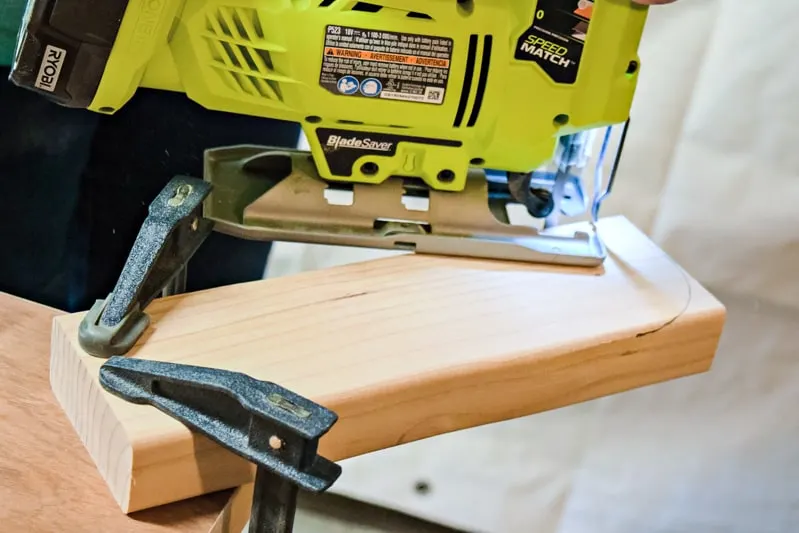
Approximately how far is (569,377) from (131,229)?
526mm

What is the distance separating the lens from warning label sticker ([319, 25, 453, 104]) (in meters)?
0.73

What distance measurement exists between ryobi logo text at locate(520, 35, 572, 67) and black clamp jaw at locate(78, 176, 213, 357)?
0.99ft

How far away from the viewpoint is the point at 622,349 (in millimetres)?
760

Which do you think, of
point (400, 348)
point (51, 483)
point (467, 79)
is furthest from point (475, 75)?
point (51, 483)

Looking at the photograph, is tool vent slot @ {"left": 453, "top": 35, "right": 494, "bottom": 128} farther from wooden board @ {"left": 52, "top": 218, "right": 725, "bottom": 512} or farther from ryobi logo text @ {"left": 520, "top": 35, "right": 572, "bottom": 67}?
wooden board @ {"left": 52, "top": 218, "right": 725, "bottom": 512}

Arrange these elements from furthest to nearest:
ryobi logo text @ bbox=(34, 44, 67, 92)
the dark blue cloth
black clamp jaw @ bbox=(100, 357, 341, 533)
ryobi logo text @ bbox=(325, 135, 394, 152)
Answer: the dark blue cloth < ryobi logo text @ bbox=(325, 135, 394, 152) < ryobi logo text @ bbox=(34, 44, 67, 92) < black clamp jaw @ bbox=(100, 357, 341, 533)

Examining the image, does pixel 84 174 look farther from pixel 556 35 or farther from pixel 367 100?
pixel 556 35

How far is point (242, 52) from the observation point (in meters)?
0.74

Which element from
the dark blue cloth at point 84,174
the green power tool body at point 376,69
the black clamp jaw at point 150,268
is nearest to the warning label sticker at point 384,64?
the green power tool body at point 376,69

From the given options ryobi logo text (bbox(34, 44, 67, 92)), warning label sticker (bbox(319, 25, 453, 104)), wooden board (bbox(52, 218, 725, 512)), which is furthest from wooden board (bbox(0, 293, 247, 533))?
warning label sticker (bbox(319, 25, 453, 104))

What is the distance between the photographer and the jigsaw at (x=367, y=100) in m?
0.69

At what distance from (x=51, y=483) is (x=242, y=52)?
373mm

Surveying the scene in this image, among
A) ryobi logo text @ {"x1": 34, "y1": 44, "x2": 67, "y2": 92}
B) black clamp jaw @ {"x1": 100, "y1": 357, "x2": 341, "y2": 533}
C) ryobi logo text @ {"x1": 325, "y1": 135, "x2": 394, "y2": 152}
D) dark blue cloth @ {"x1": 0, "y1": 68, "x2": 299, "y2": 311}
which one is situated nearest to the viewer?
black clamp jaw @ {"x1": 100, "y1": 357, "x2": 341, "y2": 533}

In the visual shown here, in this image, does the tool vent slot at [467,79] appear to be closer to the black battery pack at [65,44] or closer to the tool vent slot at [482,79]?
the tool vent slot at [482,79]
